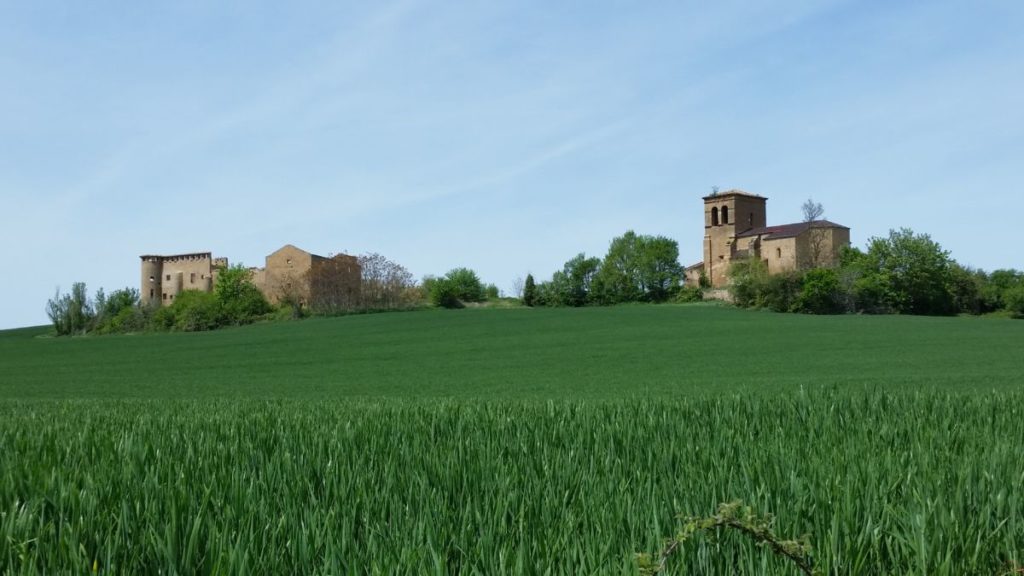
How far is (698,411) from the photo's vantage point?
8094 millimetres

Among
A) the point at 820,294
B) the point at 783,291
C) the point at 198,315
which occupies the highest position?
the point at 783,291

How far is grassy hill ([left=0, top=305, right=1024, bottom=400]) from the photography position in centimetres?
2145

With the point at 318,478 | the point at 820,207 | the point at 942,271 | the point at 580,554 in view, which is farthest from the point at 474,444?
the point at 820,207

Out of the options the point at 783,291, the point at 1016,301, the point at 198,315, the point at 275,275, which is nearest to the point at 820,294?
the point at 783,291

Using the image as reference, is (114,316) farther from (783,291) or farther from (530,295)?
(783,291)

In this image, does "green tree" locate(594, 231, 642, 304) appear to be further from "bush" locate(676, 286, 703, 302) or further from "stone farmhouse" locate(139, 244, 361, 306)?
"stone farmhouse" locate(139, 244, 361, 306)

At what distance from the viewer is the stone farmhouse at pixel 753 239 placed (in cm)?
8081

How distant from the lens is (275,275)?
8350 cm

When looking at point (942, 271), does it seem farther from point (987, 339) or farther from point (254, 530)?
point (254, 530)

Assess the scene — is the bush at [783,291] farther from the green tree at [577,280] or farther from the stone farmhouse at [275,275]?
the stone farmhouse at [275,275]

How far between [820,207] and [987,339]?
171 ft

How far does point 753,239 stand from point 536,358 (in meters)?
62.0

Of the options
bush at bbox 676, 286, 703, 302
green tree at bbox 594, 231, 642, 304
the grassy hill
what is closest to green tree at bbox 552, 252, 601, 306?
green tree at bbox 594, 231, 642, 304

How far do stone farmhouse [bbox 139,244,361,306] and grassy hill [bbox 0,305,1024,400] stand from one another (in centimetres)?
1438
